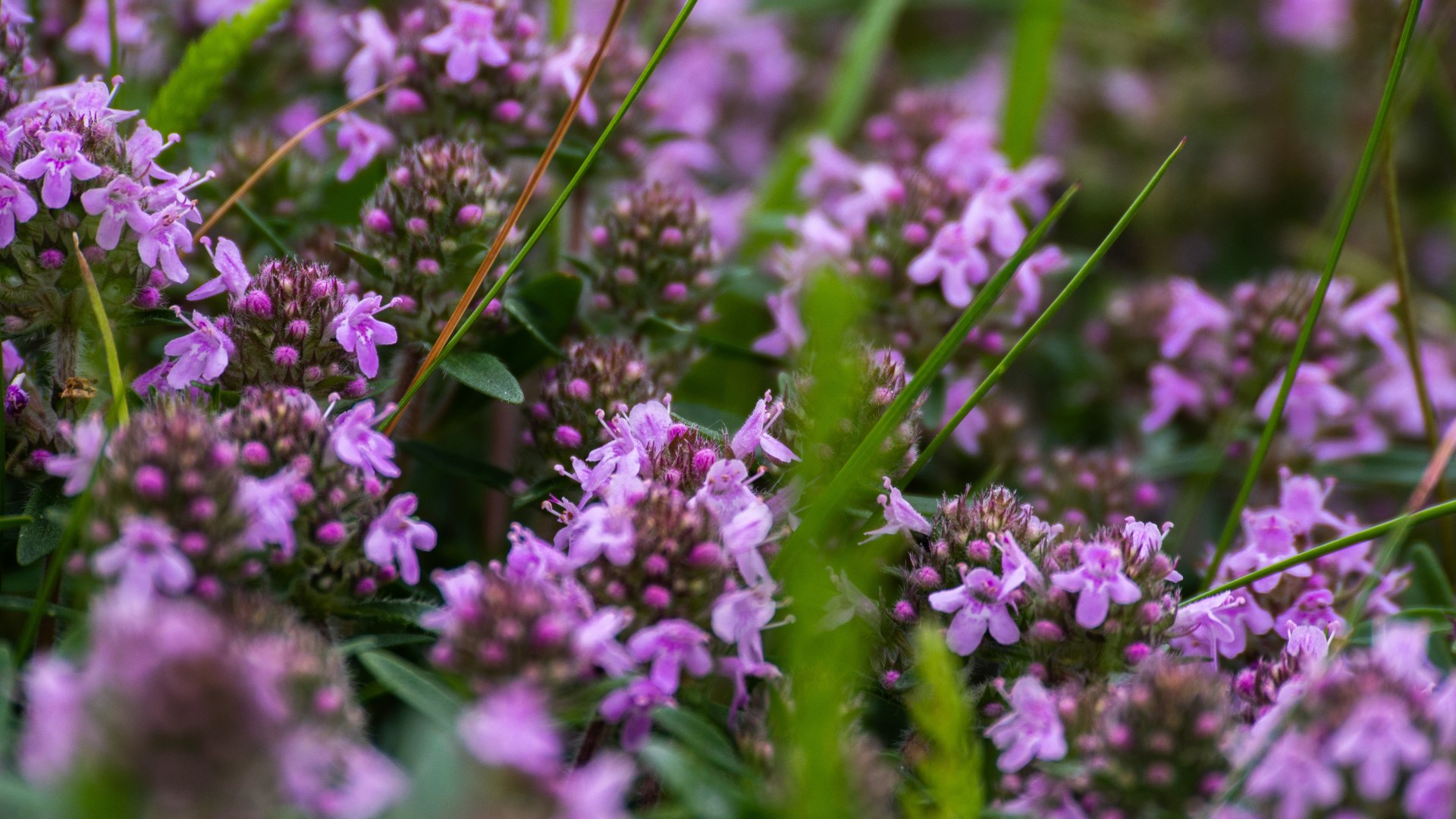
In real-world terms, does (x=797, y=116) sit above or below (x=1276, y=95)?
below

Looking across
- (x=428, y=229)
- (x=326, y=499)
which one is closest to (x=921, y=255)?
(x=428, y=229)

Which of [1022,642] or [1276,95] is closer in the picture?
[1022,642]

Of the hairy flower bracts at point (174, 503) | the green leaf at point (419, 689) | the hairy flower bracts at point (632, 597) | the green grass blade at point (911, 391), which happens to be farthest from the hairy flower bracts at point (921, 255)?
the hairy flower bracts at point (174, 503)

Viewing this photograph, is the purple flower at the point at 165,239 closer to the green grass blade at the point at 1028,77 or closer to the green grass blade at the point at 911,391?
the green grass blade at the point at 911,391

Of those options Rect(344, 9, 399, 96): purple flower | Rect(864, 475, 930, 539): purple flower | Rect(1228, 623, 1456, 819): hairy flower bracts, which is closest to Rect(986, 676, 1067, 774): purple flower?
Rect(1228, 623, 1456, 819): hairy flower bracts

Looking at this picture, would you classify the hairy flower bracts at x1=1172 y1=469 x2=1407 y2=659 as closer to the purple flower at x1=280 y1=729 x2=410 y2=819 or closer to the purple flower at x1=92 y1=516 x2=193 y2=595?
the purple flower at x1=280 y1=729 x2=410 y2=819

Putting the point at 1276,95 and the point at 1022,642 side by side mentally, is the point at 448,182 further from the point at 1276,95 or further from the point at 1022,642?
the point at 1276,95

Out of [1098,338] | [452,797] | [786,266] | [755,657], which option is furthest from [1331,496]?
[452,797]
